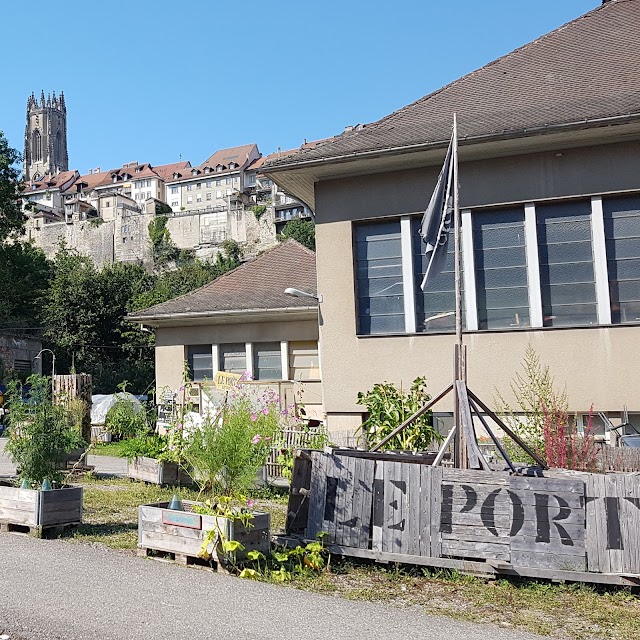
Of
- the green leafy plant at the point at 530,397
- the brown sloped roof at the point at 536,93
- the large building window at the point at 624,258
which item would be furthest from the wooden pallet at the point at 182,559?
the large building window at the point at 624,258

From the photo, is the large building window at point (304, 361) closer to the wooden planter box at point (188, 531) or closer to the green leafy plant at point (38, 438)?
the green leafy plant at point (38, 438)

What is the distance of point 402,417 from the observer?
37.6 ft

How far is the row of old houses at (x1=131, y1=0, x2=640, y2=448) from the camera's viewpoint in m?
13.0

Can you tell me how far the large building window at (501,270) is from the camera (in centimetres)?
1358

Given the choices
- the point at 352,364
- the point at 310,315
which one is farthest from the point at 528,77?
the point at 310,315

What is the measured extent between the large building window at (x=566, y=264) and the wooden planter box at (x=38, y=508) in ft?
27.1

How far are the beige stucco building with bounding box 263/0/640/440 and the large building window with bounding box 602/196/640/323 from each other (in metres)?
0.02

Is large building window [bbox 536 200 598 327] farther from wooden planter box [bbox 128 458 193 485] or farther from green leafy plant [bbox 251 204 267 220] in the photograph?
green leafy plant [bbox 251 204 267 220]

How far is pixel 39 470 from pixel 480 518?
5.19 m

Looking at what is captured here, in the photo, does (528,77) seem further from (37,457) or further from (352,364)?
(37,457)

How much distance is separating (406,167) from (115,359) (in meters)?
44.5

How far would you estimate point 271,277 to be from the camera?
2406cm

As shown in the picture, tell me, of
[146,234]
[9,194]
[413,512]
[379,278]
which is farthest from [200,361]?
[146,234]

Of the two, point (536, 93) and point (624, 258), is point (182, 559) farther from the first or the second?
point (536, 93)
